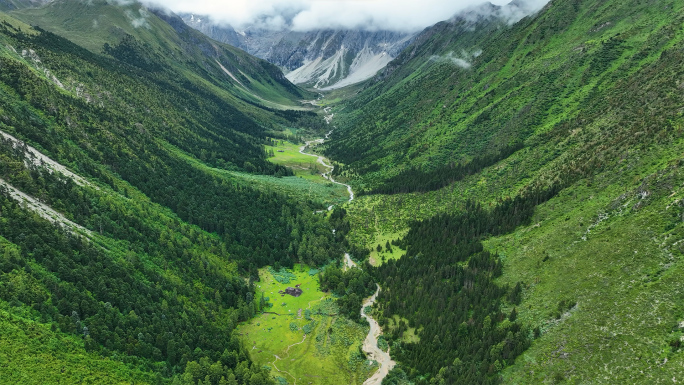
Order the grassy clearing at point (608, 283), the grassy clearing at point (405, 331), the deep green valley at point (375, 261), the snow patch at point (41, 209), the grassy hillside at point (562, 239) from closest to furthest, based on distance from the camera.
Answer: the grassy clearing at point (608, 283) < the grassy hillside at point (562, 239) < the deep green valley at point (375, 261) < the grassy clearing at point (405, 331) < the snow patch at point (41, 209)

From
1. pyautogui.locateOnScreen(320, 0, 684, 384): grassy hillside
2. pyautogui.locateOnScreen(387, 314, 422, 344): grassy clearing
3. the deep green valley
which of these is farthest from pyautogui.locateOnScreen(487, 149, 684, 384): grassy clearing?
pyautogui.locateOnScreen(387, 314, 422, 344): grassy clearing

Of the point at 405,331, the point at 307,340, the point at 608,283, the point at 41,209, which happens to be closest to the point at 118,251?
the point at 41,209

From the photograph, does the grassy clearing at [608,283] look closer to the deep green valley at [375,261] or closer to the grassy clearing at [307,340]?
the deep green valley at [375,261]

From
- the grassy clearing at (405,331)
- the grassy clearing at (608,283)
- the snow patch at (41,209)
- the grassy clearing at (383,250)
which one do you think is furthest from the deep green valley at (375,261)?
the snow patch at (41,209)

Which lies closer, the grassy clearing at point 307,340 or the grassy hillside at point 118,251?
the grassy hillside at point 118,251

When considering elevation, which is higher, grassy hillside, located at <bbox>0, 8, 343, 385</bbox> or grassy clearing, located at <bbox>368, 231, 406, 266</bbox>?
grassy hillside, located at <bbox>0, 8, 343, 385</bbox>

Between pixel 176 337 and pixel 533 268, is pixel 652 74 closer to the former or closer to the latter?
pixel 533 268

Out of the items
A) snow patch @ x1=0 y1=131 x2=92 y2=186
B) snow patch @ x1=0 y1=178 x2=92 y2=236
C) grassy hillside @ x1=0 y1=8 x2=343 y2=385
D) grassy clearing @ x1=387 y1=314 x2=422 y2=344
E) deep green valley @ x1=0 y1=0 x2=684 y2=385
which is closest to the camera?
deep green valley @ x1=0 y1=0 x2=684 y2=385

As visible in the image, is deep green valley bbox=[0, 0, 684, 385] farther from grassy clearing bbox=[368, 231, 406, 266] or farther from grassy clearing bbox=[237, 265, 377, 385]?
grassy clearing bbox=[368, 231, 406, 266]
